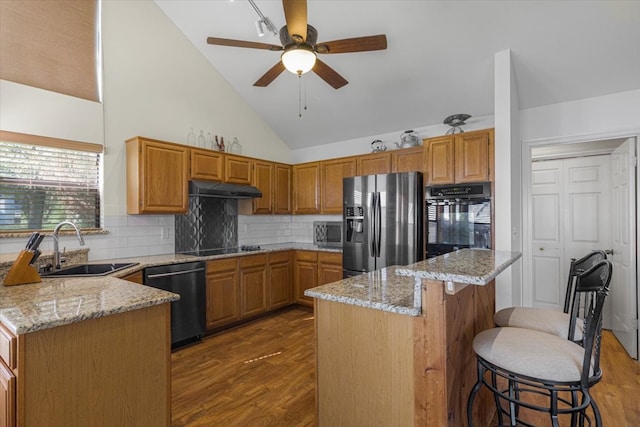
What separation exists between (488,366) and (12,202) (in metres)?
3.73

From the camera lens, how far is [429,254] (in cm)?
346

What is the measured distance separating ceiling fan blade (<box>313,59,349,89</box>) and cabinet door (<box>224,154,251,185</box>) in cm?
Result: 179

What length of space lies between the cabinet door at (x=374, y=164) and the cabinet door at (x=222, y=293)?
2034 mm

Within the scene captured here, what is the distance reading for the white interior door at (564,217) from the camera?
12.4ft

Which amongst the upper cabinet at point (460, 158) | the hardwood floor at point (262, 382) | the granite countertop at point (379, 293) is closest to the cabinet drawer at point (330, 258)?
the hardwood floor at point (262, 382)

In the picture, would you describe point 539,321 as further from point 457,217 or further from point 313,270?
point 313,270

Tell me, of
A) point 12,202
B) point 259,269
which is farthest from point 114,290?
point 259,269

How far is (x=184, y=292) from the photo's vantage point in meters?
3.19

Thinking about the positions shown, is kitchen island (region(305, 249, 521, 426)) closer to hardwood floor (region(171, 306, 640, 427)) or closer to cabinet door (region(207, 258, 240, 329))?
hardwood floor (region(171, 306, 640, 427))

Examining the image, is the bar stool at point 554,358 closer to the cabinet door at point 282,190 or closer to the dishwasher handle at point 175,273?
the dishwasher handle at point 175,273

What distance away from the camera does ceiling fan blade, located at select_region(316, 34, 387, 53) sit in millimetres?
2240

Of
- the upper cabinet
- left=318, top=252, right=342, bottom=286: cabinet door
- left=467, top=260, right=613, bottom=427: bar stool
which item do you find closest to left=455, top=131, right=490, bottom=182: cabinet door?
the upper cabinet

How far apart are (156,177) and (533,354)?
339 centimetres

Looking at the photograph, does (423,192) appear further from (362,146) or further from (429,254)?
(362,146)
